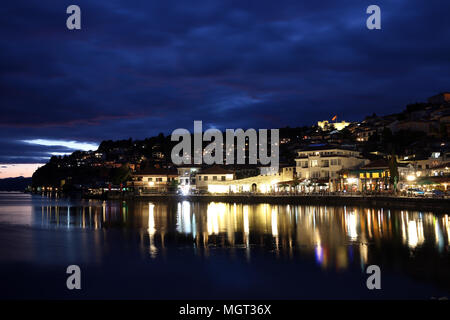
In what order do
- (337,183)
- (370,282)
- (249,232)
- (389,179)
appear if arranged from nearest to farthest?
(370,282) < (249,232) < (389,179) < (337,183)

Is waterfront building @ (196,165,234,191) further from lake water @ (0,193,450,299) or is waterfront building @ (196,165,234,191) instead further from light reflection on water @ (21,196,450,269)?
lake water @ (0,193,450,299)

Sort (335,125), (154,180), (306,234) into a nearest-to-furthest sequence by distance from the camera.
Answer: (306,234), (154,180), (335,125)

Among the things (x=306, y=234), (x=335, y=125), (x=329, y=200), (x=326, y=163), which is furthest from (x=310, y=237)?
(x=335, y=125)

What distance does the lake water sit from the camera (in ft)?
45.0

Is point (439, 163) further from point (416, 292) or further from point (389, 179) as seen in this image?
point (416, 292)

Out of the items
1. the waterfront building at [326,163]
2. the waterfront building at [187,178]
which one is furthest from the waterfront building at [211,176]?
the waterfront building at [326,163]

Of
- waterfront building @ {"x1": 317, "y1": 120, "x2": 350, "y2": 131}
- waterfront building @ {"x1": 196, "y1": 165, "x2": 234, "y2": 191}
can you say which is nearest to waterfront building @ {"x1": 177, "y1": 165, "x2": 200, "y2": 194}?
waterfront building @ {"x1": 196, "y1": 165, "x2": 234, "y2": 191}

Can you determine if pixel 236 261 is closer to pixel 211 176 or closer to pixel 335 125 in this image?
pixel 211 176

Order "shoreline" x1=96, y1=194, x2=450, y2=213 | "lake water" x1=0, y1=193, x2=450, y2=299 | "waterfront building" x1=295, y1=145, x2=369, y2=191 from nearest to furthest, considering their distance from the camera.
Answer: "lake water" x1=0, y1=193, x2=450, y2=299
"shoreline" x1=96, y1=194, x2=450, y2=213
"waterfront building" x1=295, y1=145, x2=369, y2=191

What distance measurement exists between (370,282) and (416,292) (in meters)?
1.65

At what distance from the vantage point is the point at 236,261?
58.3 feet
